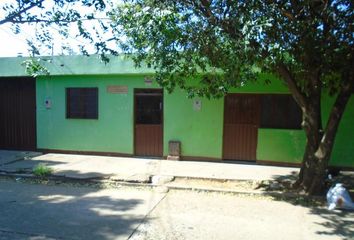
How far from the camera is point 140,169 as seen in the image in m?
9.30

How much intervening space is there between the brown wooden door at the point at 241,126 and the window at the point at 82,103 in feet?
14.0

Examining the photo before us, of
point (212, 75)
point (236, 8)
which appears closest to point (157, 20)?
point (236, 8)

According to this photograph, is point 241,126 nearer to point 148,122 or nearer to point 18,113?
point 148,122

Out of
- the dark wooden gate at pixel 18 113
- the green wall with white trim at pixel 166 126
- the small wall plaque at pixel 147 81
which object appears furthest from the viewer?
the dark wooden gate at pixel 18 113

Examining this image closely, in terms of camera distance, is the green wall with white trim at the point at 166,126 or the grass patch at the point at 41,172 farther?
the green wall with white trim at the point at 166,126

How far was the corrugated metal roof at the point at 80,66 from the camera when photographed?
10672 mm

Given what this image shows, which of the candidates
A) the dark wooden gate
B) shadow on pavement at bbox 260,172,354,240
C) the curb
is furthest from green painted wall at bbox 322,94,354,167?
the dark wooden gate

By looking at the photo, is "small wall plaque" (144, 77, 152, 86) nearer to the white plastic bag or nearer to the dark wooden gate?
the dark wooden gate

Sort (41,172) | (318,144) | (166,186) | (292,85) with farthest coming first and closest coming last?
1. (41,172)
2. (166,186)
3. (318,144)
4. (292,85)

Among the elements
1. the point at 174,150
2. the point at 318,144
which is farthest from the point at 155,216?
the point at 174,150

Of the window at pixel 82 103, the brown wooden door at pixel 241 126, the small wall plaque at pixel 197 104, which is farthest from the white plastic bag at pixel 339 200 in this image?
the window at pixel 82 103

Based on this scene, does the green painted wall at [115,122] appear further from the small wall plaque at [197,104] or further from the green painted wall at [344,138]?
the green painted wall at [344,138]

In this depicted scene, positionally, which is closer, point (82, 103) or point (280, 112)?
point (280, 112)

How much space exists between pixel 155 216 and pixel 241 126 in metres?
5.11
